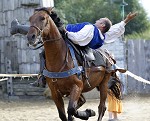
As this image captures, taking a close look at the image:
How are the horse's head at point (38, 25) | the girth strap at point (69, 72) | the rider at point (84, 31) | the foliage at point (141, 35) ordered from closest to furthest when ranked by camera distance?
the horse's head at point (38, 25) < the girth strap at point (69, 72) < the rider at point (84, 31) < the foliage at point (141, 35)

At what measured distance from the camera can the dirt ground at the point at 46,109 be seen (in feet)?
32.8

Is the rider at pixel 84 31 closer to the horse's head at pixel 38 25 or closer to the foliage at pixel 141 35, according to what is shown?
the horse's head at pixel 38 25

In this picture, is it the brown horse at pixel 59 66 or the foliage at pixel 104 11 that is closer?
the brown horse at pixel 59 66

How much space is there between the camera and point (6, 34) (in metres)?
15.6

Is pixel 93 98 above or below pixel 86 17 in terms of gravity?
below

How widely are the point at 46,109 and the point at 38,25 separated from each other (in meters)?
6.52

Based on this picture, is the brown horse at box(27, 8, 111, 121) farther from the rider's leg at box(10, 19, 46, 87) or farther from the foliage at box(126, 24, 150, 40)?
the foliage at box(126, 24, 150, 40)

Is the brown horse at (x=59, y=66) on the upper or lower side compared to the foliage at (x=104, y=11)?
lower

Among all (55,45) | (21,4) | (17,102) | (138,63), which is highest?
(21,4)

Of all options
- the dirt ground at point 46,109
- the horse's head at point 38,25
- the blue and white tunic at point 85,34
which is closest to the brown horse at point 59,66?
the horse's head at point 38,25

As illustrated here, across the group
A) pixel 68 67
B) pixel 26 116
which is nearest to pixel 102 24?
pixel 68 67

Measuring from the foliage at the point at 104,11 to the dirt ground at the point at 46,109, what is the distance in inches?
827

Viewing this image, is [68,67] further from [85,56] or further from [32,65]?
[32,65]

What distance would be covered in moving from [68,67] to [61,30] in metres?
0.58
